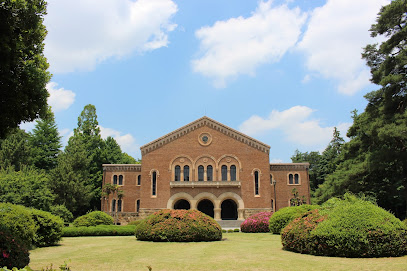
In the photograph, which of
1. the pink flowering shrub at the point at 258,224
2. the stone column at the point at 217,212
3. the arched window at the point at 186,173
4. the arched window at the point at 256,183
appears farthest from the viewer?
the arched window at the point at 186,173

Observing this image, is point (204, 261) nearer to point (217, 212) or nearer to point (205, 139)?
point (217, 212)

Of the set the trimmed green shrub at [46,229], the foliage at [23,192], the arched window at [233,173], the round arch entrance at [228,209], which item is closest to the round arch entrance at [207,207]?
the round arch entrance at [228,209]

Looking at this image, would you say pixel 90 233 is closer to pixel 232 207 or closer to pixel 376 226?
pixel 376 226

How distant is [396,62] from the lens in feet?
81.8

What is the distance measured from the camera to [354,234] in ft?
35.9

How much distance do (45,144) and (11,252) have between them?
46952 mm

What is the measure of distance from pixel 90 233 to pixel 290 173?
88.7ft

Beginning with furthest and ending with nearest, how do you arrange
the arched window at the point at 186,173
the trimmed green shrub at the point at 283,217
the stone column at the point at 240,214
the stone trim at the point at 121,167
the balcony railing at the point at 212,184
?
the stone trim at the point at 121,167, the arched window at the point at 186,173, the balcony railing at the point at 212,184, the stone column at the point at 240,214, the trimmed green shrub at the point at 283,217

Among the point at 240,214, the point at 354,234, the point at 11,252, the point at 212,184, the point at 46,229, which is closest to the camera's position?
the point at 11,252

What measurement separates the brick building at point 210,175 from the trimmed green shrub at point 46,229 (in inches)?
909

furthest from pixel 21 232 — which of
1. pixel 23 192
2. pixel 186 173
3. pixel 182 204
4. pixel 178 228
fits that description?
pixel 182 204

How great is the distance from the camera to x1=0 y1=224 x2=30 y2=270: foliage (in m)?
8.38

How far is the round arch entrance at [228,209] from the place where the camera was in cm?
4084

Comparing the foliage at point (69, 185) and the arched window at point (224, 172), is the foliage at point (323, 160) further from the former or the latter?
the foliage at point (69, 185)
